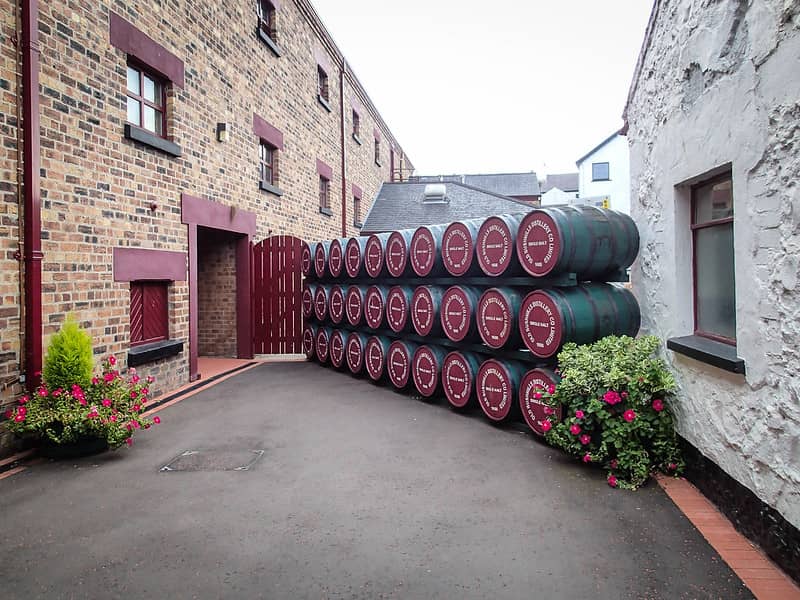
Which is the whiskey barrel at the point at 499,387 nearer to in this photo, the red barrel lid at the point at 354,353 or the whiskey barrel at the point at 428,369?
the whiskey barrel at the point at 428,369

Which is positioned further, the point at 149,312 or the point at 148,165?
the point at 149,312

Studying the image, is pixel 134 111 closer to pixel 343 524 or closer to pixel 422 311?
pixel 422 311

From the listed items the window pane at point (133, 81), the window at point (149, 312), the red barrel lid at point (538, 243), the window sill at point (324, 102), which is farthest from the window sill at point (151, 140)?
the window sill at point (324, 102)

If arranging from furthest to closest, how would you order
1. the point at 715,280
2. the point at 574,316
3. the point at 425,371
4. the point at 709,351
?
1. the point at 425,371
2. the point at 574,316
3. the point at 715,280
4. the point at 709,351

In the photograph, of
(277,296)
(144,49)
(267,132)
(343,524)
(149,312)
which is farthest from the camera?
(267,132)

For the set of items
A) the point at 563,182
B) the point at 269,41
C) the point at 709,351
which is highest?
the point at 563,182

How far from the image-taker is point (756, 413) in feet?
9.39

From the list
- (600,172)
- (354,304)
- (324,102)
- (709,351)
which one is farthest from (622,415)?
(600,172)

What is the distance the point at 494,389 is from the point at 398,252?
246 cm

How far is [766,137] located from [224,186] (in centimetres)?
734

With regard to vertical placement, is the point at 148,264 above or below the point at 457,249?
below

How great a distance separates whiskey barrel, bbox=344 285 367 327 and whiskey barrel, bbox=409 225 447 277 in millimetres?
1297

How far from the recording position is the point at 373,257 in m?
7.46

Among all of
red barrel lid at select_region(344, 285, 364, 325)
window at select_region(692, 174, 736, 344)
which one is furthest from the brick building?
window at select_region(692, 174, 736, 344)
